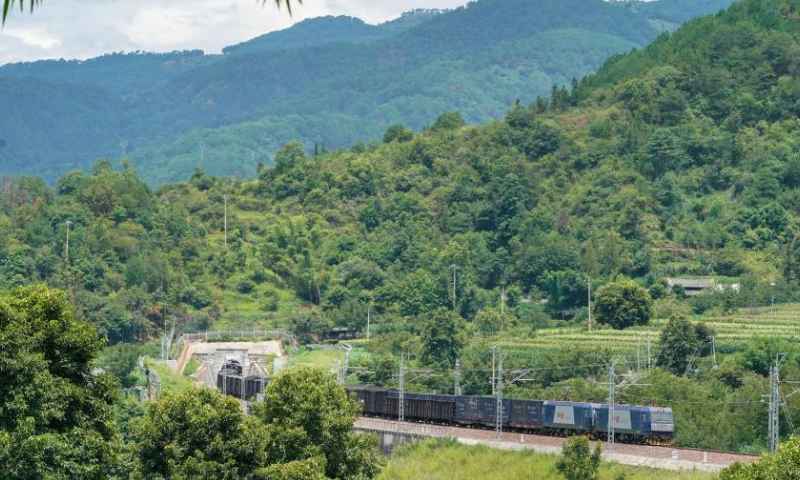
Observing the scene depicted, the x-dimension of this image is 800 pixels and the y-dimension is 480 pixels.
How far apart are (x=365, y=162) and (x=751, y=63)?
32.5 m

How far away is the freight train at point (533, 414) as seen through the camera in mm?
60188

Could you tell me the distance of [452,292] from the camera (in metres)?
105

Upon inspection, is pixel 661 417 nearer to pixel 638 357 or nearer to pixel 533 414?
pixel 533 414

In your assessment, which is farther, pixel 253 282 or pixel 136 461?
pixel 253 282

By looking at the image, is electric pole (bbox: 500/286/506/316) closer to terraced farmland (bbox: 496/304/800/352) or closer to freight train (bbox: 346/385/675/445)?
terraced farmland (bbox: 496/304/800/352)

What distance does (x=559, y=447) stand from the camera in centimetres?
5928

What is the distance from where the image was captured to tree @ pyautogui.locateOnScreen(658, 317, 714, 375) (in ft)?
258

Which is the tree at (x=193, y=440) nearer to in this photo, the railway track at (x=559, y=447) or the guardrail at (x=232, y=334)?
the railway track at (x=559, y=447)

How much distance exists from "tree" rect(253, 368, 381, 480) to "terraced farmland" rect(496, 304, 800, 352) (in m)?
34.4

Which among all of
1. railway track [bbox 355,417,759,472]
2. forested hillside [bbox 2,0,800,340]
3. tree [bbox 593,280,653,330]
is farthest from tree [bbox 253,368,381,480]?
forested hillside [bbox 2,0,800,340]

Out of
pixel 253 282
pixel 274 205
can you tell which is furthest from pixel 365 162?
pixel 253 282

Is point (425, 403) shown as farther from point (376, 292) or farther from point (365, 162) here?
point (365, 162)

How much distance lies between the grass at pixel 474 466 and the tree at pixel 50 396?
71.4 ft

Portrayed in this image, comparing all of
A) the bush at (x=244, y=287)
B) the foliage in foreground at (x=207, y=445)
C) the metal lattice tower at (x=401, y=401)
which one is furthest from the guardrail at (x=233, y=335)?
the foliage in foreground at (x=207, y=445)
